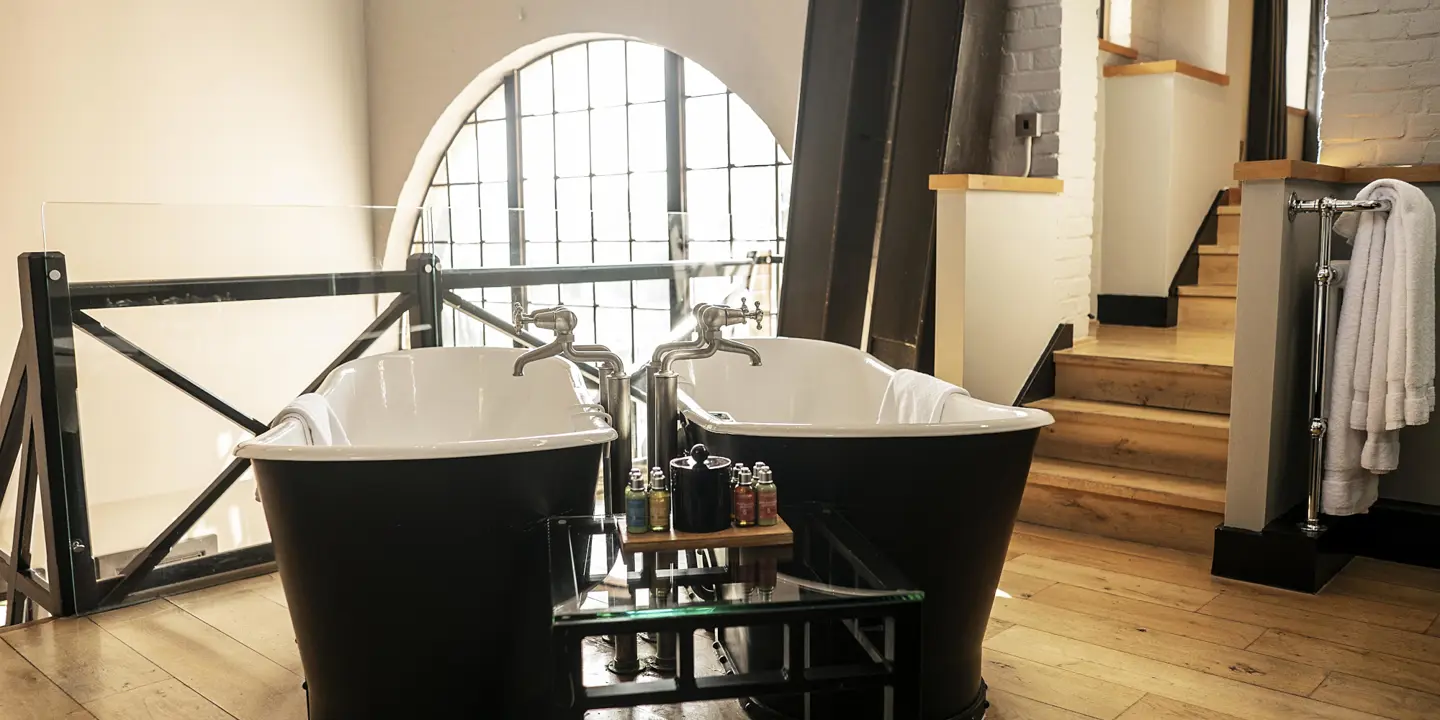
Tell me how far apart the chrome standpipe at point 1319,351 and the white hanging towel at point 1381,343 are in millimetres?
29

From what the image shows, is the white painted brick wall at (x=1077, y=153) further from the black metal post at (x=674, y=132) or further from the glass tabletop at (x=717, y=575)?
the glass tabletop at (x=717, y=575)

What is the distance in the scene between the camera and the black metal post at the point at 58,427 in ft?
10.1

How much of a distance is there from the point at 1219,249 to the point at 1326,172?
1.79 metres

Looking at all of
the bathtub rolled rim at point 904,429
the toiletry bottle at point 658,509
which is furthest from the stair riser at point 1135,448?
the toiletry bottle at point 658,509

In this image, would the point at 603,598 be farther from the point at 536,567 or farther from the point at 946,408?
the point at 946,408

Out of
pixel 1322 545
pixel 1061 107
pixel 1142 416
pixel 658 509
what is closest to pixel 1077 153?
pixel 1061 107

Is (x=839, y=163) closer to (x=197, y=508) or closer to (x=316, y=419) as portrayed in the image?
(x=316, y=419)

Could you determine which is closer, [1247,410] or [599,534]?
[599,534]

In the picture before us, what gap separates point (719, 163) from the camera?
564 cm

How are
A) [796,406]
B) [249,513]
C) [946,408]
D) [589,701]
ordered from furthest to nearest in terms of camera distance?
[249,513], [796,406], [946,408], [589,701]

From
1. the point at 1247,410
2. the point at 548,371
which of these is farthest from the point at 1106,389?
the point at 548,371

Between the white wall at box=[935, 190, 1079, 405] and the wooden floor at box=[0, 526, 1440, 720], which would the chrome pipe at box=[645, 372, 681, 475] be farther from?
the white wall at box=[935, 190, 1079, 405]

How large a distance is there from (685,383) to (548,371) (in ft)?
1.35

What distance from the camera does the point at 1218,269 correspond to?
4.95 metres
